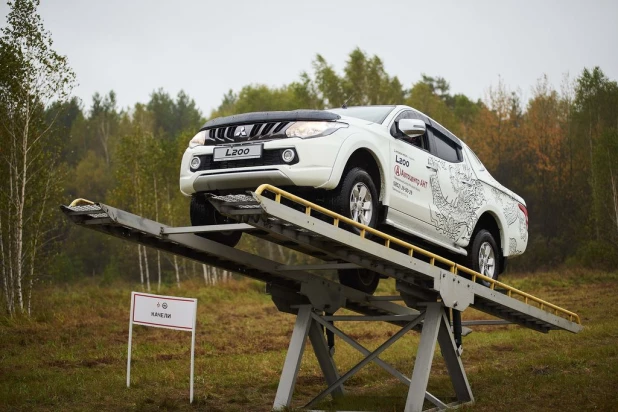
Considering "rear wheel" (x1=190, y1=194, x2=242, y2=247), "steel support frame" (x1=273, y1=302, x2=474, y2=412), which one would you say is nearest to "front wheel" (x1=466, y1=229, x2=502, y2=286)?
"steel support frame" (x1=273, y1=302, x2=474, y2=412)

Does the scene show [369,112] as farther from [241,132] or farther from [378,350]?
[378,350]

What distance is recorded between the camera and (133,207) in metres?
32.8

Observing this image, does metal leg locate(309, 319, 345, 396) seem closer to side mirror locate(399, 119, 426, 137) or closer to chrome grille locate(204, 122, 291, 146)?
side mirror locate(399, 119, 426, 137)

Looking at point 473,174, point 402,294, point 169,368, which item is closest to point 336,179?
point 402,294

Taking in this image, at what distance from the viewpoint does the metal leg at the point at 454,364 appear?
30.8 ft

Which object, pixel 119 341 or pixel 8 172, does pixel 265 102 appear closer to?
pixel 8 172

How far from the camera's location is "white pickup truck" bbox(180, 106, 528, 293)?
281 inches

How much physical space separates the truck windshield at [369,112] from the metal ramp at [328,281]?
3.88 ft

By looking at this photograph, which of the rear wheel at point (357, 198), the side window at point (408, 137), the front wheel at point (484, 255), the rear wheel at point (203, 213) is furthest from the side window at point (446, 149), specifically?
the rear wheel at point (203, 213)

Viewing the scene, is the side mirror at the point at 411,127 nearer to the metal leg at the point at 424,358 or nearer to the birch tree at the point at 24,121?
the metal leg at the point at 424,358

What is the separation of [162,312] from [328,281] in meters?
3.19

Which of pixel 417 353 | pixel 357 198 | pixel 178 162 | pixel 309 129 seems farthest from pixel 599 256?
pixel 309 129

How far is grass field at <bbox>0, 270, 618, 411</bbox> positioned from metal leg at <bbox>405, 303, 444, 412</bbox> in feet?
4.14

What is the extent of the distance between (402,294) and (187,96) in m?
70.8
